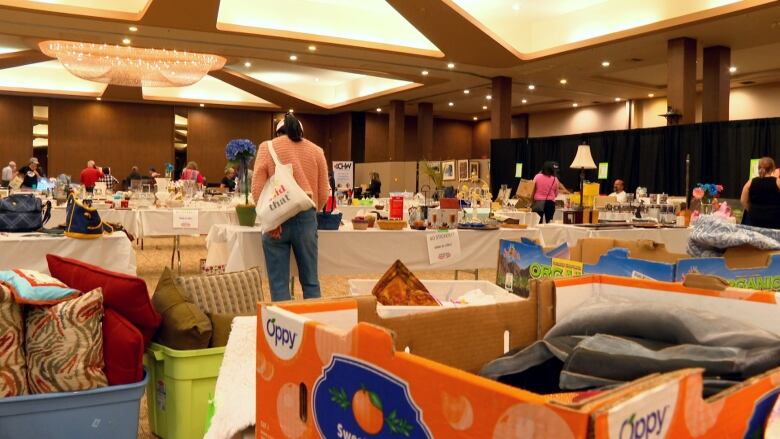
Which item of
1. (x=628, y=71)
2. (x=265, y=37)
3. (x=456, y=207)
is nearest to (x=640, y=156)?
(x=628, y=71)

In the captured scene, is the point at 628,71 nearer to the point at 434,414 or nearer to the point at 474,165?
the point at 474,165

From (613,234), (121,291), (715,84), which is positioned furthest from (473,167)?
(121,291)

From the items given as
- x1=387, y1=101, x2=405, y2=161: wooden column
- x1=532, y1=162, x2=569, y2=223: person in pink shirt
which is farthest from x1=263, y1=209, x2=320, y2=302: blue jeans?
x1=387, y1=101, x2=405, y2=161: wooden column

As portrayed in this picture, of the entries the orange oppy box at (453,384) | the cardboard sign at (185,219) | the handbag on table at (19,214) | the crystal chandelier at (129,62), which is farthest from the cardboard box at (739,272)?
the crystal chandelier at (129,62)

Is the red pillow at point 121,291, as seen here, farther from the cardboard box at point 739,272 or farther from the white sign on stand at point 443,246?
the white sign on stand at point 443,246

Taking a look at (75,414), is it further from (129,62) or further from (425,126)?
(425,126)

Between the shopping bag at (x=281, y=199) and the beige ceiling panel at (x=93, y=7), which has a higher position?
the beige ceiling panel at (x=93, y=7)

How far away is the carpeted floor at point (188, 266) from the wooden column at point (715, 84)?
595 cm

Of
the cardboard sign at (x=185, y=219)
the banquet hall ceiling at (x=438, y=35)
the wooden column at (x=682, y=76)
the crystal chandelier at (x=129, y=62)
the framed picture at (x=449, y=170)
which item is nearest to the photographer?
the cardboard sign at (x=185, y=219)

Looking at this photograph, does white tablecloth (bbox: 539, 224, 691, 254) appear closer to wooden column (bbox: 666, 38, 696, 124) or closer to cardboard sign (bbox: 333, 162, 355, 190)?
cardboard sign (bbox: 333, 162, 355, 190)

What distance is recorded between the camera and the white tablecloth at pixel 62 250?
4008 millimetres

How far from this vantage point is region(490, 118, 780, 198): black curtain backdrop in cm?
1069

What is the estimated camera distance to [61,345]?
2281 mm

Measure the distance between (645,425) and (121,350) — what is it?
2.17 metres
